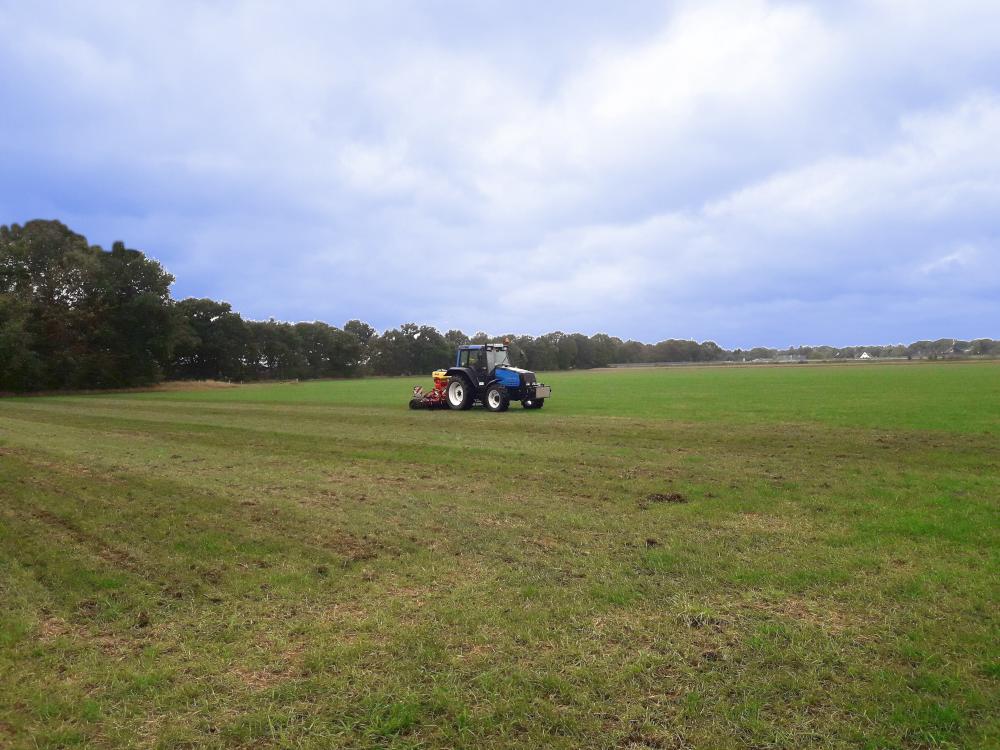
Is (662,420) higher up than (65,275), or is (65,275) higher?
(65,275)

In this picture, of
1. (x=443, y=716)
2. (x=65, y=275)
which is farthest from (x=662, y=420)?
(x=65, y=275)

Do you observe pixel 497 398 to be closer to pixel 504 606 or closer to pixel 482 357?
pixel 482 357

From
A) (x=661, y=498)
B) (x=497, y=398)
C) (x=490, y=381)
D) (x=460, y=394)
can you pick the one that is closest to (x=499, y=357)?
(x=490, y=381)

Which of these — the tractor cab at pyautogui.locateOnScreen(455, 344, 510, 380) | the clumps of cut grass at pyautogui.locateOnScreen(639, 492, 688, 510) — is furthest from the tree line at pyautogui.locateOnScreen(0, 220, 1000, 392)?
the clumps of cut grass at pyautogui.locateOnScreen(639, 492, 688, 510)

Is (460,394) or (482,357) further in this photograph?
(460,394)

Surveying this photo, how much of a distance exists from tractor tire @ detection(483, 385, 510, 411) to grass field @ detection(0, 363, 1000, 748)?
1279cm

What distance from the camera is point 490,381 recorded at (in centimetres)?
2452

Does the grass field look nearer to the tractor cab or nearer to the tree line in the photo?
the tractor cab

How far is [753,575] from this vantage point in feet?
18.3

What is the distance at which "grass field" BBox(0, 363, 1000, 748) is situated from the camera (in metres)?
3.42

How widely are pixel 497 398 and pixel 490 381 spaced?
781 millimetres

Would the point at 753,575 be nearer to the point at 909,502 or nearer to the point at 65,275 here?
the point at 909,502

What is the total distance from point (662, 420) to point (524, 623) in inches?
631

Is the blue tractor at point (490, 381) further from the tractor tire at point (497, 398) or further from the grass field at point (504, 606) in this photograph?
the grass field at point (504, 606)
